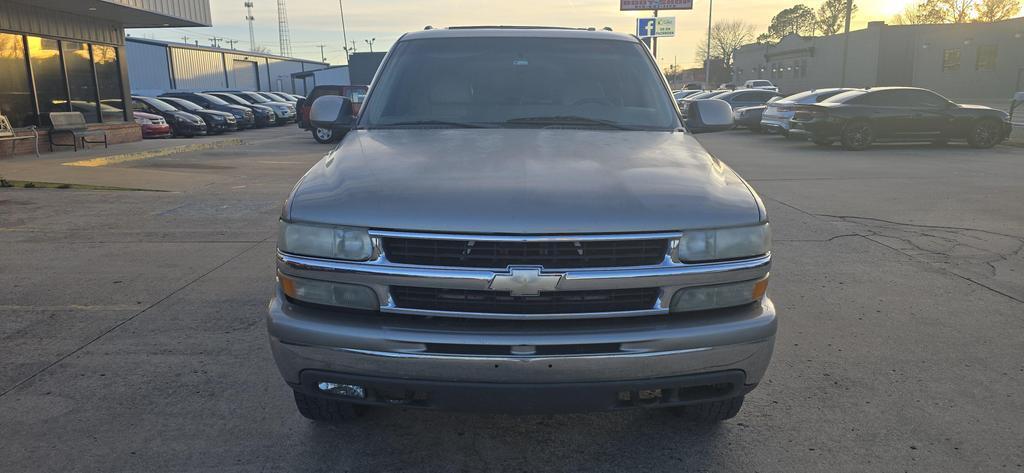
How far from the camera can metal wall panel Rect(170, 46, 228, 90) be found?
4053cm

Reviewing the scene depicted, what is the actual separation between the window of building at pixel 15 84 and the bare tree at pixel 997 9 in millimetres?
74327

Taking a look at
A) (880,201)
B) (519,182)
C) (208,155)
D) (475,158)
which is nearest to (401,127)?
(475,158)

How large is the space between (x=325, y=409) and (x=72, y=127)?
53.4 ft

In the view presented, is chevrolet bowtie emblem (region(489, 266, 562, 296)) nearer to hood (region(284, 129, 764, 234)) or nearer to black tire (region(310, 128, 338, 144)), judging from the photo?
hood (region(284, 129, 764, 234))

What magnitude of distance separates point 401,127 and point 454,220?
1.40 meters

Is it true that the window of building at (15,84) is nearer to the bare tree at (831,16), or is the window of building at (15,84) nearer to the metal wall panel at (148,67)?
the metal wall panel at (148,67)

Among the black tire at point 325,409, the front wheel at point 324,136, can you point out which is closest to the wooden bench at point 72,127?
the front wheel at point 324,136

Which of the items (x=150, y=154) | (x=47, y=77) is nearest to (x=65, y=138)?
(x=47, y=77)

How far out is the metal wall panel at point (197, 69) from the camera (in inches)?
1596

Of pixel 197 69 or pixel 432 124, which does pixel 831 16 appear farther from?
pixel 432 124

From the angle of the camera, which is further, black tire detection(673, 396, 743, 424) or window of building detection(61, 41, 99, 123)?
window of building detection(61, 41, 99, 123)

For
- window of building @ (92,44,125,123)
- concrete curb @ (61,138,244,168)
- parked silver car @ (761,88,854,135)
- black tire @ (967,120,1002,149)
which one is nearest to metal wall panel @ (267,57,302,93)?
window of building @ (92,44,125,123)

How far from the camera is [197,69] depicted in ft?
144

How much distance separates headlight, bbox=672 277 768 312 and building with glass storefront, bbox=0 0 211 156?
15.9m
